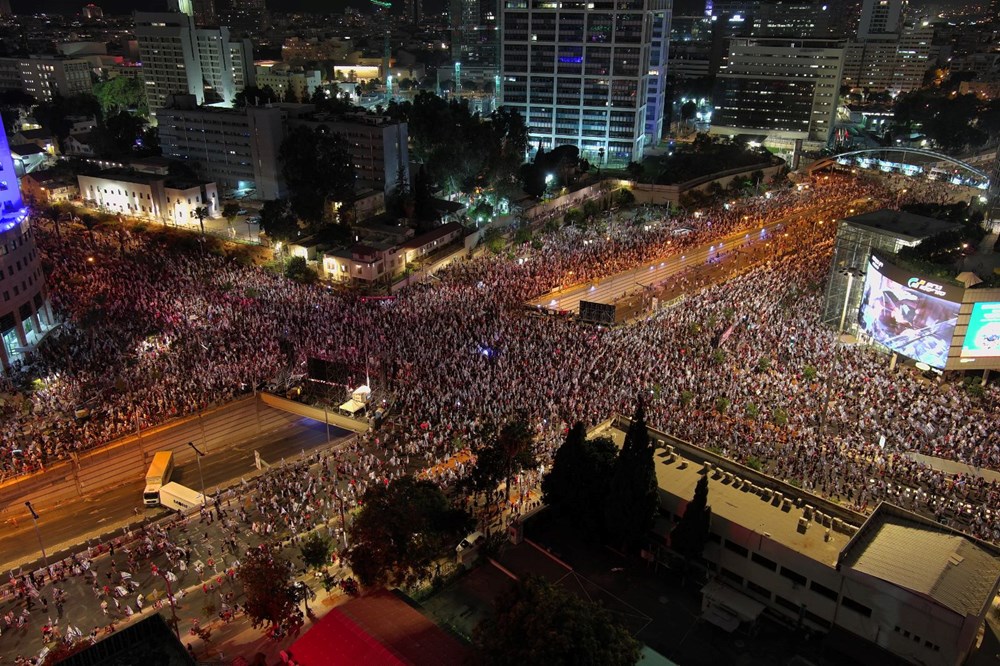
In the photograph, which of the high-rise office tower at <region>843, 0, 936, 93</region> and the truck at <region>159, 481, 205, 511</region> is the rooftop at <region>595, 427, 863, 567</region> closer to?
the truck at <region>159, 481, 205, 511</region>

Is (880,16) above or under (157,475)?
above

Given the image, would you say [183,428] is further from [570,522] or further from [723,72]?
[723,72]

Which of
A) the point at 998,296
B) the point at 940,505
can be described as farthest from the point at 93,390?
the point at 998,296

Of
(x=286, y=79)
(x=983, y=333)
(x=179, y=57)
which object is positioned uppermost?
(x=179, y=57)

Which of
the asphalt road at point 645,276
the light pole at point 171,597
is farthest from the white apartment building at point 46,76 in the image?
the light pole at point 171,597

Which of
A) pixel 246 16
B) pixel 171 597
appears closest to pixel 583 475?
pixel 171 597

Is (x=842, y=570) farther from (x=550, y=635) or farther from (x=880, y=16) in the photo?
(x=880, y=16)

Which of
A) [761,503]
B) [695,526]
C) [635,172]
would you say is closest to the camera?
[695,526]
